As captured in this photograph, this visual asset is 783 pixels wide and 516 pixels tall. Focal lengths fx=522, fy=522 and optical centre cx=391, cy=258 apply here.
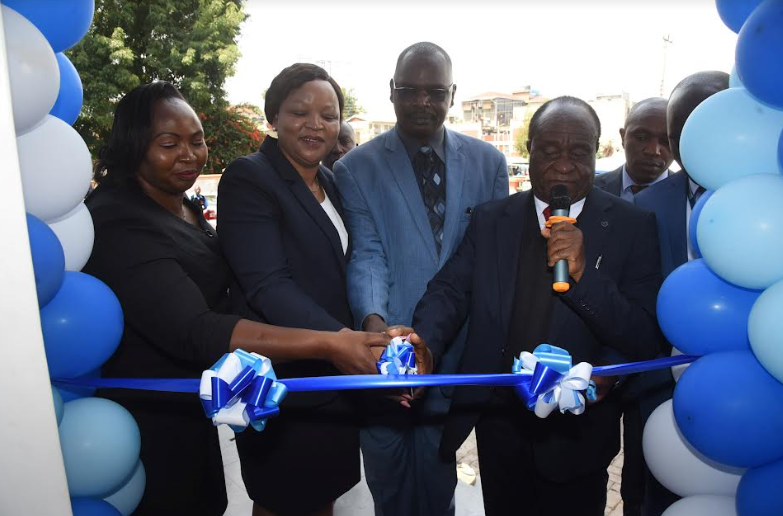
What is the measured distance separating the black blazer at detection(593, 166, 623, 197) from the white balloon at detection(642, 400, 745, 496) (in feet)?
6.28

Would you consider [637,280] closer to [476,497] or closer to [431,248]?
[431,248]

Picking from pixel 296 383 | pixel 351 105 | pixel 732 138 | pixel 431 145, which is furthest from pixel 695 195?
pixel 351 105

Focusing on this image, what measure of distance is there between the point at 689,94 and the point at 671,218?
1.97ft

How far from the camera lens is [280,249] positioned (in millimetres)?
2221

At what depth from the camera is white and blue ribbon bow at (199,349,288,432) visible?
149 cm

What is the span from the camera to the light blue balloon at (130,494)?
1949mm

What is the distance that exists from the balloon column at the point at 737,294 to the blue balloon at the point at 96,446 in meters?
1.90

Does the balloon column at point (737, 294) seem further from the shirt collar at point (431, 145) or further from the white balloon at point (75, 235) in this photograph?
the white balloon at point (75, 235)

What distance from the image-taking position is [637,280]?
6.99 ft

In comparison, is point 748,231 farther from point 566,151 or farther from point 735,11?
point 566,151

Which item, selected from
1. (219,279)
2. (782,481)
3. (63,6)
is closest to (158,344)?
(219,279)

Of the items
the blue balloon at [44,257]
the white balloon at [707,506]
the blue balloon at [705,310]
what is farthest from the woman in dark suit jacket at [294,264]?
the white balloon at [707,506]

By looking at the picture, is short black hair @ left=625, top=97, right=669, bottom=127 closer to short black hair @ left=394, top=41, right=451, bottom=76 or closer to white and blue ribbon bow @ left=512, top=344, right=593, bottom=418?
short black hair @ left=394, top=41, right=451, bottom=76

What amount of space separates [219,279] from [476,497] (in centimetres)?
222
